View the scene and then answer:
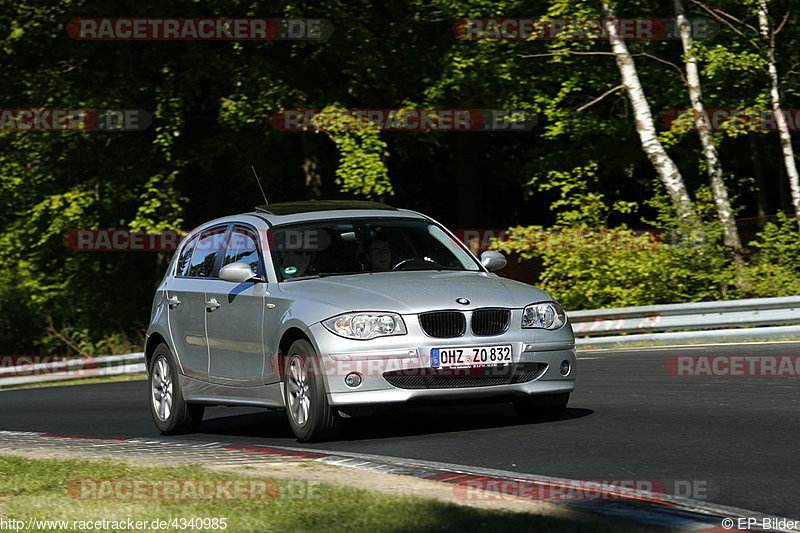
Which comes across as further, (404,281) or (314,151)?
(314,151)

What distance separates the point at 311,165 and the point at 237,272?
2195 centimetres

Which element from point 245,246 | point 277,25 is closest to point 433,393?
point 245,246

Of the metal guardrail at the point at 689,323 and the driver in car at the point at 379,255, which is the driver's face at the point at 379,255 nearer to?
the driver in car at the point at 379,255

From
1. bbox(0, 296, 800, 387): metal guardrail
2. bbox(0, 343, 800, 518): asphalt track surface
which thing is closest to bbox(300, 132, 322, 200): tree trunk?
bbox(0, 296, 800, 387): metal guardrail

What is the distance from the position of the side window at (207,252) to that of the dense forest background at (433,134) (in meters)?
12.4

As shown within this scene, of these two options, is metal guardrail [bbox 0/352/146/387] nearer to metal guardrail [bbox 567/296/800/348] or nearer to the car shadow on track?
metal guardrail [bbox 567/296/800/348]

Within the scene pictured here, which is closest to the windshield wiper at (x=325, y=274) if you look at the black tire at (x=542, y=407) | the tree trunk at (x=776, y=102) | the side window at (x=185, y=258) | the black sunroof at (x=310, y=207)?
the black sunroof at (x=310, y=207)

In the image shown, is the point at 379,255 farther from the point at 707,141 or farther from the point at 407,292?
A: the point at 707,141

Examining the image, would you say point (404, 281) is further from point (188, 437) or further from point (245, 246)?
point (188, 437)

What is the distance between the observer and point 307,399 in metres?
9.59

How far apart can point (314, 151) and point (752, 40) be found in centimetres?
1076

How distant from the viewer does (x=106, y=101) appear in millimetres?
29125

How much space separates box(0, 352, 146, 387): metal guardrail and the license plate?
55.7ft

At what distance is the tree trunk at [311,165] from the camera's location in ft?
105
